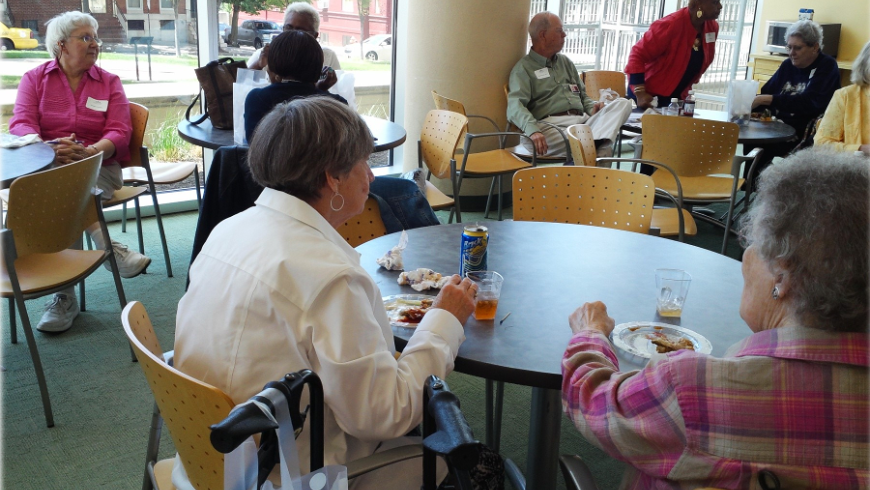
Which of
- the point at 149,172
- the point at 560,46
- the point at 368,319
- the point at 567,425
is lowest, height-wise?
the point at 567,425

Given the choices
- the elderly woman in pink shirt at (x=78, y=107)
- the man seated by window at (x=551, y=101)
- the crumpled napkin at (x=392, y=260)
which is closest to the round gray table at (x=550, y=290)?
the crumpled napkin at (x=392, y=260)

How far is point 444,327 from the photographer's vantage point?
1.54 m

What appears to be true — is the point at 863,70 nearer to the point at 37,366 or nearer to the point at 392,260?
the point at 392,260

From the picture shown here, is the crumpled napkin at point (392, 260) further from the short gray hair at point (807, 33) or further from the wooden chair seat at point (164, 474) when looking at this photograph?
the short gray hair at point (807, 33)

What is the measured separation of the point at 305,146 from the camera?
149cm

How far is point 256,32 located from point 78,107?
1.82 m

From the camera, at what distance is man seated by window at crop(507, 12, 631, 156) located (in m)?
5.21

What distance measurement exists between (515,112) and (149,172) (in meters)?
2.50

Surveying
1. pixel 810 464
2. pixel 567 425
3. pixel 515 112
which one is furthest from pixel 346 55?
pixel 810 464

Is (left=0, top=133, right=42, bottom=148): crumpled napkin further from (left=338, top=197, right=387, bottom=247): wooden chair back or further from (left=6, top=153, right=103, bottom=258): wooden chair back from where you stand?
(left=338, top=197, right=387, bottom=247): wooden chair back

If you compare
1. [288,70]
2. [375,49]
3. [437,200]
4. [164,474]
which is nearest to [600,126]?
[437,200]

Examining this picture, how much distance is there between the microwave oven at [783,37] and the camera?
8000 mm

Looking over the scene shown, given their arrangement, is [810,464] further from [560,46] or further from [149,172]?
[560,46]

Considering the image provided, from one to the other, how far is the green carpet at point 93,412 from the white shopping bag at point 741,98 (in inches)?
116
